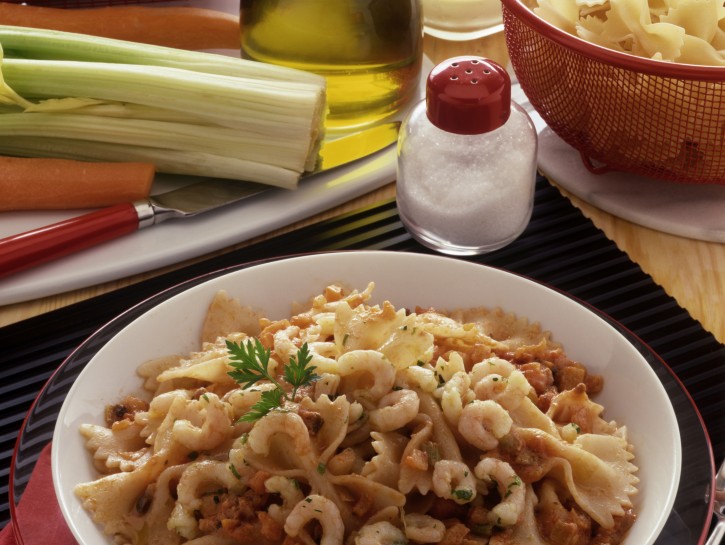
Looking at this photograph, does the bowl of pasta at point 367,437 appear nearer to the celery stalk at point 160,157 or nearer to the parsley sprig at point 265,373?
the parsley sprig at point 265,373

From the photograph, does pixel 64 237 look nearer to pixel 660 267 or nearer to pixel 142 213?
pixel 142 213

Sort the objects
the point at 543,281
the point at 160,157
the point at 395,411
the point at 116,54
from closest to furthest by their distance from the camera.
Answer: the point at 395,411
the point at 543,281
the point at 160,157
the point at 116,54

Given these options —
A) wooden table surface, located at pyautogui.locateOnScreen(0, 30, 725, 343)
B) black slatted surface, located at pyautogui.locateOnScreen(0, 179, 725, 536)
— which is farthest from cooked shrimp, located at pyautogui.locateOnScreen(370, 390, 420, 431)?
wooden table surface, located at pyautogui.locateOnScreen(0, 30, 725, 343)

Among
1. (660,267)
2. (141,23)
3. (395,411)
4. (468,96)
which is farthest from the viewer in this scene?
(141,23)

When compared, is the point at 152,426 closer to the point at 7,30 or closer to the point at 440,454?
the point at 440,454

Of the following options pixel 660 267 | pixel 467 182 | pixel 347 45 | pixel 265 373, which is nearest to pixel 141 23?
pixel 347 45

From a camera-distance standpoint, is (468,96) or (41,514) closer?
(41,514)
